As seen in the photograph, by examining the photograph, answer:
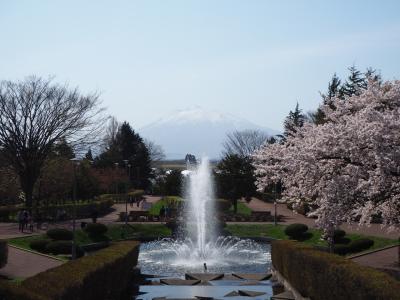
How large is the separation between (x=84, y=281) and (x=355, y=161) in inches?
338

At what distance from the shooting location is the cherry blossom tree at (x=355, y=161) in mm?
15648

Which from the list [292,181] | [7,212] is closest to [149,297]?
[292,181]

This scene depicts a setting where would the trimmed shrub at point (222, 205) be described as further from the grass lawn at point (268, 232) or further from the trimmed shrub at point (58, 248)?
the trimmed shrub at point (58, 248)

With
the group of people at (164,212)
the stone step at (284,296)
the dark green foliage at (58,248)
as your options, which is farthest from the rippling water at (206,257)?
the group of people at (164,212)

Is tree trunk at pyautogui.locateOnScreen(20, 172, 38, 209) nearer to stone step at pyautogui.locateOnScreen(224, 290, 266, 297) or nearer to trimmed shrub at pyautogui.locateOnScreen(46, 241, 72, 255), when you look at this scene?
trimmed shrub at pyautogui.locateOnScreen(46, 241, 72, 255)

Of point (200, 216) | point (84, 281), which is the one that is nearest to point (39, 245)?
point (200, 216)

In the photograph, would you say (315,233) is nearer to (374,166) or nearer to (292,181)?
(292,181)

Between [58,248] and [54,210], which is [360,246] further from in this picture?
[54,210]

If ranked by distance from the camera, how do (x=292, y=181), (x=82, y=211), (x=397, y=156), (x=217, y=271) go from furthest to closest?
(x=82, y=211) → (x=217, y=271) → (x=292, y=181) → (x=397, y=156)

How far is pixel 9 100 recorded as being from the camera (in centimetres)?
4794

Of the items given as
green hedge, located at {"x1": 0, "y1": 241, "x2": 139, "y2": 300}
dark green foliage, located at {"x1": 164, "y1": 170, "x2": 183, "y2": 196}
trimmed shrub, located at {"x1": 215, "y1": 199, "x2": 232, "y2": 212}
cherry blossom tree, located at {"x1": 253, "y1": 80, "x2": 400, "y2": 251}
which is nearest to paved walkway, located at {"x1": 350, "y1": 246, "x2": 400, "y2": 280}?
cherry blossom tree, located at {"x1": 253, "y1": 80, "x2": 400, "y2": 251}

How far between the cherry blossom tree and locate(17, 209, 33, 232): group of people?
25.8m

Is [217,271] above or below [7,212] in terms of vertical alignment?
below

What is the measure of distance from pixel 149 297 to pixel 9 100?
3195 centimetres
